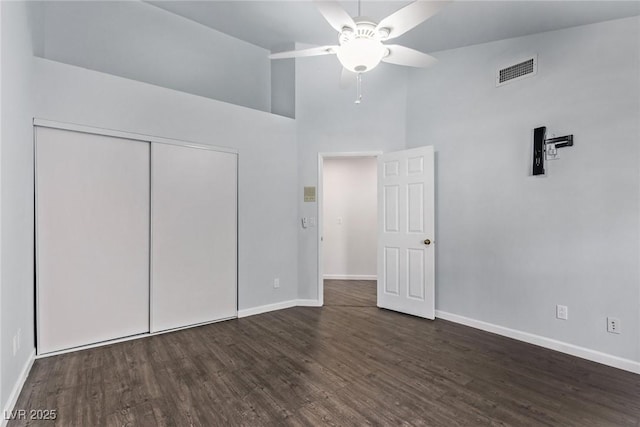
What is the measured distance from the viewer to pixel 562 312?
2924 millimetres

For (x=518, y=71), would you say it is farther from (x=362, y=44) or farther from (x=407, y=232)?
(x=362, y=44)

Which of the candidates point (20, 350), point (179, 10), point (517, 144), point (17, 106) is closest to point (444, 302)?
point (517, 144)

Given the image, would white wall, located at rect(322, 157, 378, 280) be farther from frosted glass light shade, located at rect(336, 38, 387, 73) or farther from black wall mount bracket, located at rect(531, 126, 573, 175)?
frosted glass light shade, located at rect(336, 38, 387, 73)

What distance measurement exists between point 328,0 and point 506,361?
305cm

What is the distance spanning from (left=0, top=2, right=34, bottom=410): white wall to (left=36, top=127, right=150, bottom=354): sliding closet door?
0.38 ft

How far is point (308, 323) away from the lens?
358 cm

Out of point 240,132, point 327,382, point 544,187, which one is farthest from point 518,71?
point 327,382

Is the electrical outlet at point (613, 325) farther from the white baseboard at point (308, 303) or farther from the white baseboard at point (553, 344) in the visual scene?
the white baseboard at point (308, 303)

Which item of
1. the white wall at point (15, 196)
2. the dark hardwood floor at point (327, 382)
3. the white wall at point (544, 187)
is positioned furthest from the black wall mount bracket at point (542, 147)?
the white wall at point (15, 196)

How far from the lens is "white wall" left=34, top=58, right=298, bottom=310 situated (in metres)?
2.77

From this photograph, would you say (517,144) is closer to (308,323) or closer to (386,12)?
(386,12)

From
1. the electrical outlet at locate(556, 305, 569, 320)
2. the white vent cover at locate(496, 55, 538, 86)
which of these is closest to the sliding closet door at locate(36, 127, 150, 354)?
the white vent cover at locate(496, 55, 538, 86)

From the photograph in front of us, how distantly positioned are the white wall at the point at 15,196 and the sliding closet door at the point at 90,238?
0.38 ft

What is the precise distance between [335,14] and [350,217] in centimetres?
458
